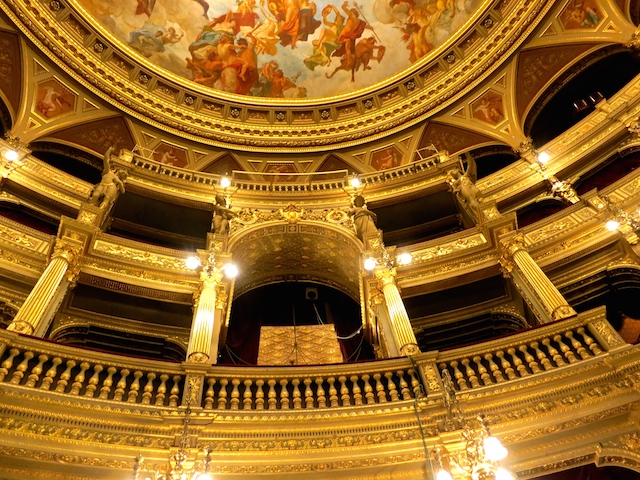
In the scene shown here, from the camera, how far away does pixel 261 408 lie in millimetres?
6641

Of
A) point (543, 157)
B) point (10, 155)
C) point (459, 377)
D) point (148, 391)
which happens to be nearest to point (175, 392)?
Answer: point (148, 391)

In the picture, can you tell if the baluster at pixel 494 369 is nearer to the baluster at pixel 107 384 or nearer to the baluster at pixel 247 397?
the baluster at pixel 247 397

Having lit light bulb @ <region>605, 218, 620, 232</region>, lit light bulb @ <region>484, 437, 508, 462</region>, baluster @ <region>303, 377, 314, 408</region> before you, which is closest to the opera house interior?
lit light bulb @ <region>484, 437, 508, 462</region>

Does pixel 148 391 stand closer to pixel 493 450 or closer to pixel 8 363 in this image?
pixel 8 363

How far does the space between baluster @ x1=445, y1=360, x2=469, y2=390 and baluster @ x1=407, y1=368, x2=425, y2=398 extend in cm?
52

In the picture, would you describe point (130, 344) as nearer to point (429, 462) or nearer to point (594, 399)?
point (429, 462)

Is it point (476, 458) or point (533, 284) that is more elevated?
point (533, 284)

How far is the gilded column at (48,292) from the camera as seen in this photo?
7773 millimetres

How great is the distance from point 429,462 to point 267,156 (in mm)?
15065

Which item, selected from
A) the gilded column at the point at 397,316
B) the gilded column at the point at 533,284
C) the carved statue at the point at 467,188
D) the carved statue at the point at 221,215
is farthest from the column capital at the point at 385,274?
the carved statue at the point at 221,215

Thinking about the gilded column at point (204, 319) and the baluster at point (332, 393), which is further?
the gilded column at point (204, 319)

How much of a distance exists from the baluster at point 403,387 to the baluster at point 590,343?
2.50 metres

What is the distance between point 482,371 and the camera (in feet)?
22.9

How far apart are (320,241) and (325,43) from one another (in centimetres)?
1125
